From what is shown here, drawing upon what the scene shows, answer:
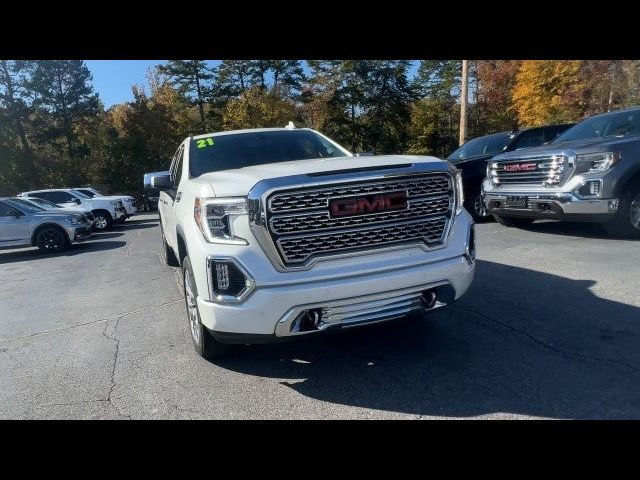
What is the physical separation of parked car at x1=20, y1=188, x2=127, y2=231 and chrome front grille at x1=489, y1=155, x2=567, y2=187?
13596mm

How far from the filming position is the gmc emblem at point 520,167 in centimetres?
731

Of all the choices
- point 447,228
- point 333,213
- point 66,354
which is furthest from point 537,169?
point 66,354

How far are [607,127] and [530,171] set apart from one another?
1.64 metres

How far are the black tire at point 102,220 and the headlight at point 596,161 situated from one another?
15.0 meters

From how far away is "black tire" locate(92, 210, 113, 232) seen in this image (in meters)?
16.2

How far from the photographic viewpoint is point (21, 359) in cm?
423

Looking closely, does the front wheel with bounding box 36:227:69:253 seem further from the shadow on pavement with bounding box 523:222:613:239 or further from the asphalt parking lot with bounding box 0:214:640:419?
the shadow on pavement with bounding box 523:222:613:239

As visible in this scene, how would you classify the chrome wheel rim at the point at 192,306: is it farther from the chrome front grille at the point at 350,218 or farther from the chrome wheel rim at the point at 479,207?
the chrome wheel rim at the point at 479,207

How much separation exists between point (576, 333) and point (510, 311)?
Answer: 2.20ft

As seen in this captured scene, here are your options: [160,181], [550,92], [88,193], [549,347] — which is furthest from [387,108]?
[549,347]

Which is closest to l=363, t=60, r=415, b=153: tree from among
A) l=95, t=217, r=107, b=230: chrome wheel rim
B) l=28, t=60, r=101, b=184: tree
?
l=28, t=60, r=101, b=184: tree

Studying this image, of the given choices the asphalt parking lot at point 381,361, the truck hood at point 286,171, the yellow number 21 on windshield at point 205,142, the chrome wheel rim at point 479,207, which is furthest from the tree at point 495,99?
the truck hood at point 286,171
